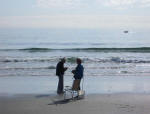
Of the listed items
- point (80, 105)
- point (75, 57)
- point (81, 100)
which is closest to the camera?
point (80, 105)

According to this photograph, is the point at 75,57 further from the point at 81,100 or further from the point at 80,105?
the point at 80,105

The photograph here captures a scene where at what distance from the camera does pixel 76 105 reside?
36.8 feet

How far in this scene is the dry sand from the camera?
10308 mm

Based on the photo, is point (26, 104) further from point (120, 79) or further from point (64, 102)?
point (120, 79)

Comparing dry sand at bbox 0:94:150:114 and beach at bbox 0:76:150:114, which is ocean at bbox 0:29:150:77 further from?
dry sand at bbox 0:94:150:114

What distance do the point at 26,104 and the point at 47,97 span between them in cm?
136

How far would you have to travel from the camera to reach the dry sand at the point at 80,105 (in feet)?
33.8

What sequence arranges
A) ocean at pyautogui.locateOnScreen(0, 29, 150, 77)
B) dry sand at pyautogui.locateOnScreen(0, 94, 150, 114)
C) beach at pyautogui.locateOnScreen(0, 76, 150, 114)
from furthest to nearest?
ocean at pyautogui.locateOnScreen(0, 29, 150, 77)
beach at pyautogui.locateOnScreen(0, 76, 150, 114)
dry sand at pyautogui.locateOnScreen(0, 94, 150, 114)

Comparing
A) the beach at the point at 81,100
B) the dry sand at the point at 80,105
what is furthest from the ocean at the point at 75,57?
the dry sand at the point at 80,105

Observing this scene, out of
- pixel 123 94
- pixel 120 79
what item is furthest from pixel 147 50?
pixel 123 94

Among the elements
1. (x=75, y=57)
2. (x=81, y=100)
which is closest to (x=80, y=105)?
(x=81, y=100)

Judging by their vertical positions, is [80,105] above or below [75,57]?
below

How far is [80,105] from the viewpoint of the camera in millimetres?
11195

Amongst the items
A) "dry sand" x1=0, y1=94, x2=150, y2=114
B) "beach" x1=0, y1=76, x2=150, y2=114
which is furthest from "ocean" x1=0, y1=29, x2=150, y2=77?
"dry sand" x1=0, y1=94, x2=150, y2=114
